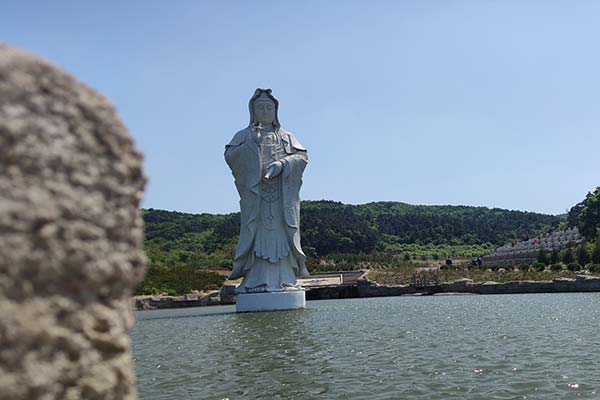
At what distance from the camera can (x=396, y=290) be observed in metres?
26.4

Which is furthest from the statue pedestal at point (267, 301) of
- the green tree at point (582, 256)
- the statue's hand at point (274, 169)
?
the green tree at point (582, 256)

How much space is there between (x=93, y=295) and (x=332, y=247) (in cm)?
6430

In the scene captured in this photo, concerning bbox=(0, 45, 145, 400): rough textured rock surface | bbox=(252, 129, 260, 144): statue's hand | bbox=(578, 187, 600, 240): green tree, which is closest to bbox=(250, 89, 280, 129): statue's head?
bbox=(252, 129, 260, 144): statue's hand

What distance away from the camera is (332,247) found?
6556 cm

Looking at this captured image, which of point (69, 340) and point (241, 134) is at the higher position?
point (241, 134)

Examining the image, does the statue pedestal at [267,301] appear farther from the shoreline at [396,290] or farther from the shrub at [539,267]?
the shrub at [539,267]

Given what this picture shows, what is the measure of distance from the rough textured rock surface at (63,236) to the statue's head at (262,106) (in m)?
17.6

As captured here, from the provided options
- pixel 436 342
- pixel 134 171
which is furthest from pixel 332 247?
pixel 134 171

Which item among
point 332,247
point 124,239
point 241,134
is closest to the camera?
point 124,239

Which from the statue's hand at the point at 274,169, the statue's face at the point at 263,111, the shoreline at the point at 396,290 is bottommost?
the shoreline at the point at 396,290

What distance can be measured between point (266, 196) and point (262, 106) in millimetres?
2576

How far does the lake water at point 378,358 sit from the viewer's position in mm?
6305

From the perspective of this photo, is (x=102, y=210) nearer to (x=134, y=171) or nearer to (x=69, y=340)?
(x=134, y=171)

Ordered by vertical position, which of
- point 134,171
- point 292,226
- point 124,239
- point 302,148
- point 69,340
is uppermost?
point 302,148
